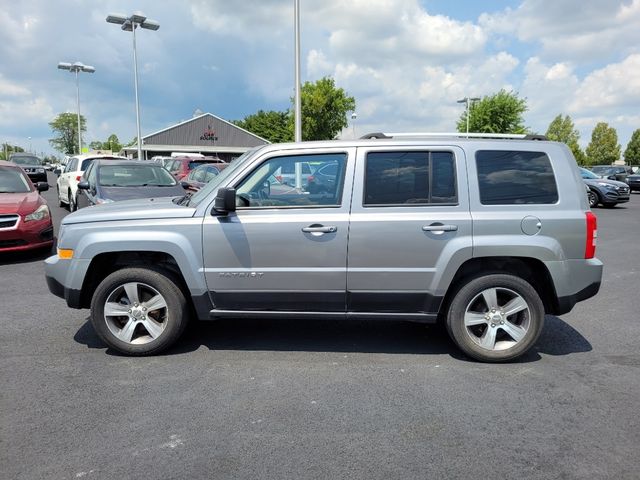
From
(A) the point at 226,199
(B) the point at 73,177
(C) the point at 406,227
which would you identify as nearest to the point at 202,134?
(B) the point at 73,177

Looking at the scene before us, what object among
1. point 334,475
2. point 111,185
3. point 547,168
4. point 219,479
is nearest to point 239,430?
point 219,479

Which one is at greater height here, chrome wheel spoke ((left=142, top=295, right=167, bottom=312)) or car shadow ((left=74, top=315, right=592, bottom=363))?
chrome wheel spoke ((left=142, top=295, right=167, bottom=312))

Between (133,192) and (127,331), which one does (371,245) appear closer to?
(127,331)

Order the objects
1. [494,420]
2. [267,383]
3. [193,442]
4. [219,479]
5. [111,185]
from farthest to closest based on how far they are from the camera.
A: [111,185] < [267,383] < [494,420] < [193,442] < [219,479]

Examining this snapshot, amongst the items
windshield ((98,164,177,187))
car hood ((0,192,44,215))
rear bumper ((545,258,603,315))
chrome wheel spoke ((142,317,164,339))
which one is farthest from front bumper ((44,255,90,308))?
windshield ((98,164,177,187))

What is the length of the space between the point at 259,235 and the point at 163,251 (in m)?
0.85

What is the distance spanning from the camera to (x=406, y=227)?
413 cm

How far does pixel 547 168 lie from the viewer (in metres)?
4.28

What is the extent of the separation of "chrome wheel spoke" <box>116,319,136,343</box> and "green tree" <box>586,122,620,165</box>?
87886 millimetres

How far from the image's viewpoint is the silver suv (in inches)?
164

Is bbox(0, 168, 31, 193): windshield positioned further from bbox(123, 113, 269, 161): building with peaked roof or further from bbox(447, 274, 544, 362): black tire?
bbox(123, 113, 269, 161): building with peaked roof

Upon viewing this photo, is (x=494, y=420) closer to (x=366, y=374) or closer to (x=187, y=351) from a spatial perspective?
(x=366, y=374)

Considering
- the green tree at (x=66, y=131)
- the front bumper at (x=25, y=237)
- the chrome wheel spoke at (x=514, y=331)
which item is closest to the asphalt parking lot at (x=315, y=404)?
the chrome wheel spoke at (x=514, y=331)

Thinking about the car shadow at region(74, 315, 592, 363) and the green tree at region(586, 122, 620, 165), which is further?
the green tree at region(586, 122, 620, 165)
